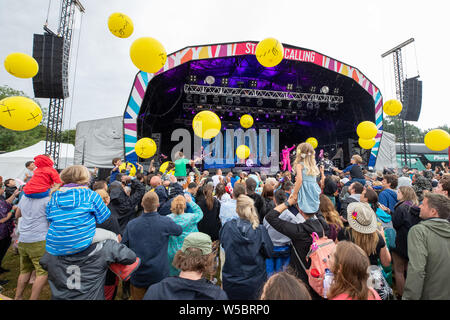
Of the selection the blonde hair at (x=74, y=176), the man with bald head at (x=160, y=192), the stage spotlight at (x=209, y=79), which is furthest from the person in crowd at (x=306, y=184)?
the stage spotlight at (x=209, y=79)

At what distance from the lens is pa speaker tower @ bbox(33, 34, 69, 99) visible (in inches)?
323

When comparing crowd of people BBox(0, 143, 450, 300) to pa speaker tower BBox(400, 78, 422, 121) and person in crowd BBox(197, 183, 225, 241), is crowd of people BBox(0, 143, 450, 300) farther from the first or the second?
pa speaker tower BBox(400, 78, 422, 121)

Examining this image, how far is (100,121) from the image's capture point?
39.5 ft

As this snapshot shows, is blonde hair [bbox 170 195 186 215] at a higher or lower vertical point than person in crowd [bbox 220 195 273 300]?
higher

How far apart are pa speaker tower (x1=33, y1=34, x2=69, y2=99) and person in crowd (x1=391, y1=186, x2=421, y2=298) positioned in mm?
11777

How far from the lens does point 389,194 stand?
336 cm

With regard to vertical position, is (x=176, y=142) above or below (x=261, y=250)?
above

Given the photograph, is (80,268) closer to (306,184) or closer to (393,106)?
(306,184)

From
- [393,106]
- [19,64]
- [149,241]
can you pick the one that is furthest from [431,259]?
[19,64]

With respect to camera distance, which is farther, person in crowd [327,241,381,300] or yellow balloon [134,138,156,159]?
yellow balloon [134,138,156,159]

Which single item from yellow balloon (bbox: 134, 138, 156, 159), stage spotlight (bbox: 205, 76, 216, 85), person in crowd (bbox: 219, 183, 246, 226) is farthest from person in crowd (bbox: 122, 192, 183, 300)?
stage spotlight (bbox: 205, 76, 216, 85)
